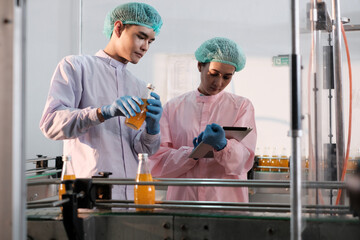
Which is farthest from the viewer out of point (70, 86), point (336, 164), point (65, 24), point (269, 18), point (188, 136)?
point (65, 24)

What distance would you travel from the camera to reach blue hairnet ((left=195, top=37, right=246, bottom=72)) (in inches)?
86.4

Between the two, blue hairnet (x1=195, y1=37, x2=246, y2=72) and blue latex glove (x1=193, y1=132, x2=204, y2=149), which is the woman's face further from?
blue latex glove (x1=193, y1=132, x2=204, y2=149)

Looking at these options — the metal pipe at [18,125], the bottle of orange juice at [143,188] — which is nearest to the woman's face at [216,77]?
the bottle of orange juice at [143,188]

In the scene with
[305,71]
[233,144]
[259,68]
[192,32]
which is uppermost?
[192,32]

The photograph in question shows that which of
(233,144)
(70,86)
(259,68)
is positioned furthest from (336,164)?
(259,68)

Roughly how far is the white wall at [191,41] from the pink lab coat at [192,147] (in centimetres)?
143

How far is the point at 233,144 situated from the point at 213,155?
0.11 meters

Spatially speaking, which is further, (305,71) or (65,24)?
(65,24)

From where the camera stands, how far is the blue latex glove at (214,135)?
185 cm

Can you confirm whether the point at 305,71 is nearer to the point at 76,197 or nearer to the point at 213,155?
the point at 76,197

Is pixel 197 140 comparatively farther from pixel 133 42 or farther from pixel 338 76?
pixel 338 76

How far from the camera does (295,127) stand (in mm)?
794

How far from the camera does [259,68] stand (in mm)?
3592

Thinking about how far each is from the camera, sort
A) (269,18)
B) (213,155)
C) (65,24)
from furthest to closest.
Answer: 1. (65,24)
2. (269,18)
3. (213,155)
